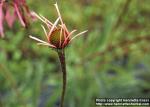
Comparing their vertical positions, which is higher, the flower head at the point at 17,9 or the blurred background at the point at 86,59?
the blurred background at the point at 86,59

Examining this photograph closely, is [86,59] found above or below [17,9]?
above

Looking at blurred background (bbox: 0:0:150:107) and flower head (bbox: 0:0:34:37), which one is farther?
blurred background (bbox: 0:0:150:107)

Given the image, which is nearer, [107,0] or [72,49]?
[72,49]

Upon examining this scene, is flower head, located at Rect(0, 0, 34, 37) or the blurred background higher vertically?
the blurred background

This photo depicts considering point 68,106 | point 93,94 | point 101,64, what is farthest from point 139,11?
point 68,106

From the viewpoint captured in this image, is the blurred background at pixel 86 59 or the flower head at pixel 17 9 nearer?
the flower head at pixel 17 9

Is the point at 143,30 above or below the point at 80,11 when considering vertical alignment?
below

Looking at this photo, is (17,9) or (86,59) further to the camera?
(86,59)

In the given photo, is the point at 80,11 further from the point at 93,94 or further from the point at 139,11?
the point at 93,94
